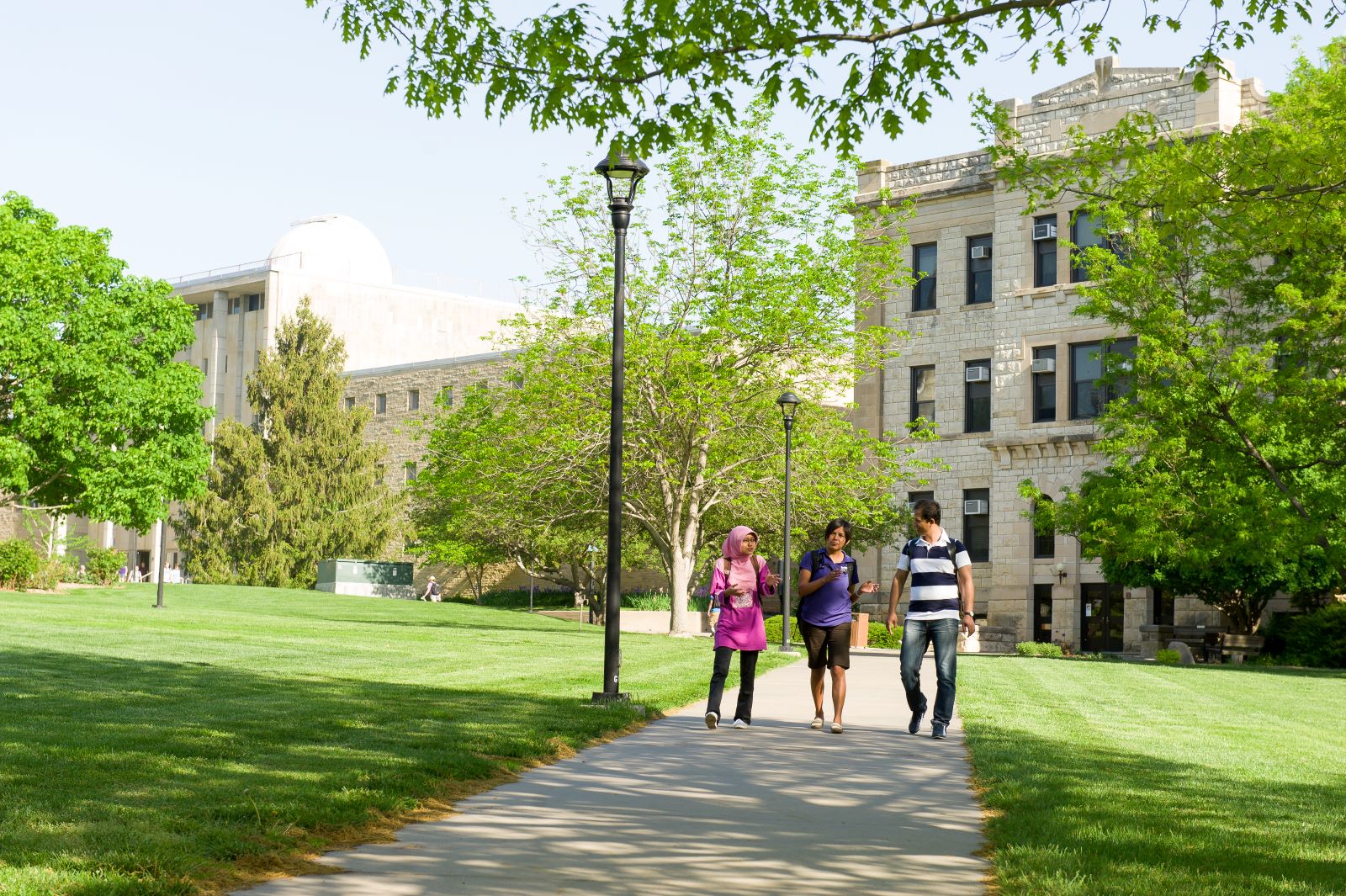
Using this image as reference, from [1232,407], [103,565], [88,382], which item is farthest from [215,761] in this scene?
[103,565]

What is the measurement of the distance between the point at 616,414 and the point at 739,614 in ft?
8.79

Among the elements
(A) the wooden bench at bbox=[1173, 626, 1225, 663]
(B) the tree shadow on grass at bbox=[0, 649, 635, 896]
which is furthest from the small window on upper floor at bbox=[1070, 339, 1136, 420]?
(B) the tree shadow on grass at bbox=[0, 649, 635, 896]

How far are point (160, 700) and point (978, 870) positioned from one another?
845 cm

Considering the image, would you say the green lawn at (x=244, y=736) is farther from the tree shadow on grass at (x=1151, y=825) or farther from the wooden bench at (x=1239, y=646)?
the wooden bench at (x=1239, y=646)

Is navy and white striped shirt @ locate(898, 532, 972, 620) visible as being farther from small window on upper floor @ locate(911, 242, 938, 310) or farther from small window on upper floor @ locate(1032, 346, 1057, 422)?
small window on upper floor @ locate(911, 242, 938, 310)

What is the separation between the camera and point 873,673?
21.9 m

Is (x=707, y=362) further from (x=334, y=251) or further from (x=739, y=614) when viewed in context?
(x=334, y=251)

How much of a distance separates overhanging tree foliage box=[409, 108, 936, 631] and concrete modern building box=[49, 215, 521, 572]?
142ft

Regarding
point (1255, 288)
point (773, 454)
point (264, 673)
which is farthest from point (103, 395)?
point (1255, 288)

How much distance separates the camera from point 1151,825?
24.8 ft

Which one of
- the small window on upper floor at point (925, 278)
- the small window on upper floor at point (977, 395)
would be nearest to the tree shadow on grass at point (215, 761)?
the small window on upper floor at point (977, 395)

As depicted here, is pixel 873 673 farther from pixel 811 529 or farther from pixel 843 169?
pixel 811 529

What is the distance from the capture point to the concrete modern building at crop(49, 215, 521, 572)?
79.0 metres

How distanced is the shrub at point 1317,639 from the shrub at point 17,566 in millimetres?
34920
